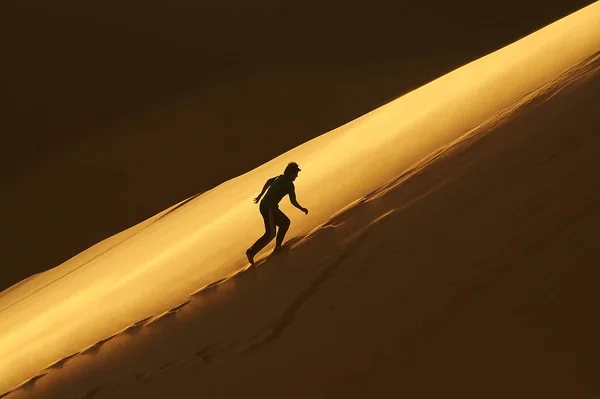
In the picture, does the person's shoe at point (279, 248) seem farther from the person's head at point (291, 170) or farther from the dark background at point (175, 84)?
the dark background at point (175, 84)

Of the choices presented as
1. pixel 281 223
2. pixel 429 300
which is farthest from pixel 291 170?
pixel 429 300

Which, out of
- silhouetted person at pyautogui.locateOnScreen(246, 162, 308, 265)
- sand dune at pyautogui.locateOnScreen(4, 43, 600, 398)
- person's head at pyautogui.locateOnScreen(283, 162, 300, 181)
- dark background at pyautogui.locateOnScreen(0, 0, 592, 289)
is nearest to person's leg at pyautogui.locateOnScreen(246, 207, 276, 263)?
silhouetted person at pyautogui.locateOnScreen(246, 162, 308, 265)

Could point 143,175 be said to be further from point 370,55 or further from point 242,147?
point 370,55

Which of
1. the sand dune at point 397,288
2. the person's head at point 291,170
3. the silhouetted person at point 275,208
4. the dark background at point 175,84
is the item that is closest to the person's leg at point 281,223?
the silhouetted person at point 275,208

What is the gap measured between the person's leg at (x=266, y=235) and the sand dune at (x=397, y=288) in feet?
0.69

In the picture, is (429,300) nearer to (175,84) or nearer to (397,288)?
(397,288)

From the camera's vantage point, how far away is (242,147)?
14961mm

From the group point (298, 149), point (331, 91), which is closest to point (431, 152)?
point (298, 149)

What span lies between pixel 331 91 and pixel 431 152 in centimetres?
991

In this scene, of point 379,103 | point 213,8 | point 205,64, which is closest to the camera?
point 379,103

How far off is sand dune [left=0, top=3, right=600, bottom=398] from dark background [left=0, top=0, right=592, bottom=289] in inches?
183

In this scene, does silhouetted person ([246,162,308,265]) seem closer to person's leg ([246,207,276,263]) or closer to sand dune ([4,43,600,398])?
person's leg ([246,207,276,263])

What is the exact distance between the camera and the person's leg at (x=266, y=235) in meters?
6.67

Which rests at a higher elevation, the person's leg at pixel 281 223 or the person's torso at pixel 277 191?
the person's torso at pixel 277 191
